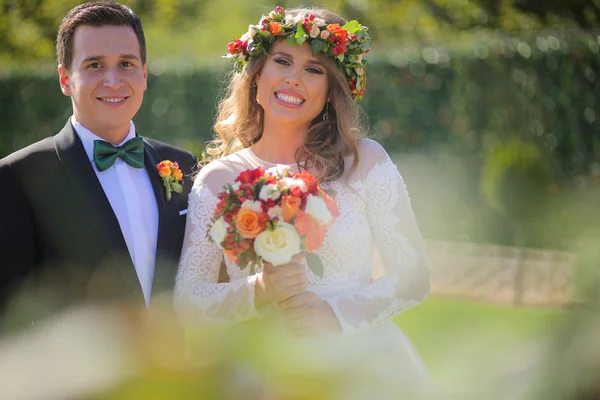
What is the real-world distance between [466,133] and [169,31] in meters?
16.0

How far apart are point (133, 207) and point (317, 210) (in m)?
1.02

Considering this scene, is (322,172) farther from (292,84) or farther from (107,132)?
(107,132)

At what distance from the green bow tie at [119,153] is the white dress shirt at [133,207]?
0.04 m

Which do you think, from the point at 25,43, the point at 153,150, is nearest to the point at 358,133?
the point at 153,150

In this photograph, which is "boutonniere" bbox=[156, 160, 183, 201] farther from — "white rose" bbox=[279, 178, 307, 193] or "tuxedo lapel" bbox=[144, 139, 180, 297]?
"white rose" bbox=[279, 178, 307, 193]

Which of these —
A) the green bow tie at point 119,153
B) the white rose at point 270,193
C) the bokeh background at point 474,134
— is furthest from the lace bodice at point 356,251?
the white rose at point 270,193

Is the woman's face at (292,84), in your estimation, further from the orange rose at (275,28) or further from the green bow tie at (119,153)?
the green bow tie at (119,153)

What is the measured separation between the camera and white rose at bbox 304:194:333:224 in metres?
3.05

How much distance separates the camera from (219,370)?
0.74 metres

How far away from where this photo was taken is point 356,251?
3926 millimetres

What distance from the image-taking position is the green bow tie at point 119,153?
141 inches

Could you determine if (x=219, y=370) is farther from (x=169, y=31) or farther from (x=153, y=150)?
(x=169, y=31)

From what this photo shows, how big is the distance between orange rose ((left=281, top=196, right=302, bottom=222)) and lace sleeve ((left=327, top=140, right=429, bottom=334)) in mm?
763

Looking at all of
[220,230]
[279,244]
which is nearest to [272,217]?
[279,244]
